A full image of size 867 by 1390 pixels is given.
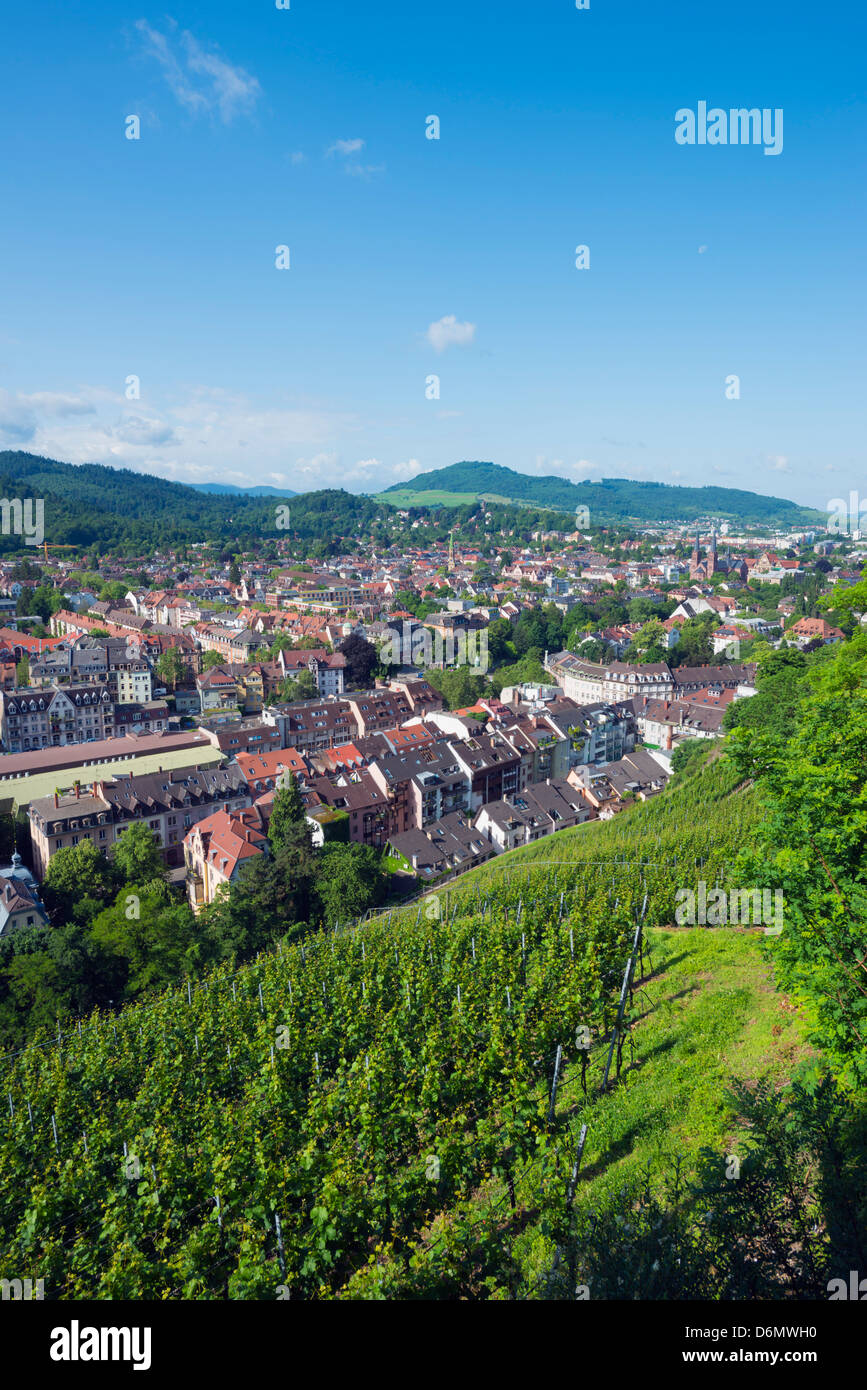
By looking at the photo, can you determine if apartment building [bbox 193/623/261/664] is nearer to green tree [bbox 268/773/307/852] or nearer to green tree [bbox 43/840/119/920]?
green tree [bbox 268/773/307/852]

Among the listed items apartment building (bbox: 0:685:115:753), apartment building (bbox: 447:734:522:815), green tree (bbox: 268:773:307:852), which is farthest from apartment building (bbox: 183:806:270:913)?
apartment building (bbox: 0:685:115:753)

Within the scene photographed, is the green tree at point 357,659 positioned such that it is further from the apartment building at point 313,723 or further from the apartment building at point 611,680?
the apartment building at point 611,680

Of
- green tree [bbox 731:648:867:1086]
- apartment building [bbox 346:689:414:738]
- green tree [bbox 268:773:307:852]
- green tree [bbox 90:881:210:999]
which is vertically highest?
green tree [bbox 731:648:867:1086]

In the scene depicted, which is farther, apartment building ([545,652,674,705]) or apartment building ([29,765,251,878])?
apartment building ([545,652,674,705])

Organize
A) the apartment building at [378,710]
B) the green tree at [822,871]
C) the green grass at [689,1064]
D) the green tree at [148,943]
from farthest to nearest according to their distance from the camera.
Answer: the apartment building at [378,710], the green tree at [148,943], the green grass at [689,1064], the green tree at [822,871]

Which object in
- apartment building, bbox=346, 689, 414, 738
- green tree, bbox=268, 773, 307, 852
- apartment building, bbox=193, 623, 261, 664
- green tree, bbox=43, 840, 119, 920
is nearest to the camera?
green tree, bbox=43, 840, 119, 920

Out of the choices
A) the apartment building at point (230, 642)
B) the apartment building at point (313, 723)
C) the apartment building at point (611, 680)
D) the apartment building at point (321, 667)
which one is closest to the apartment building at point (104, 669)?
the apartment building at point (230, 642)
